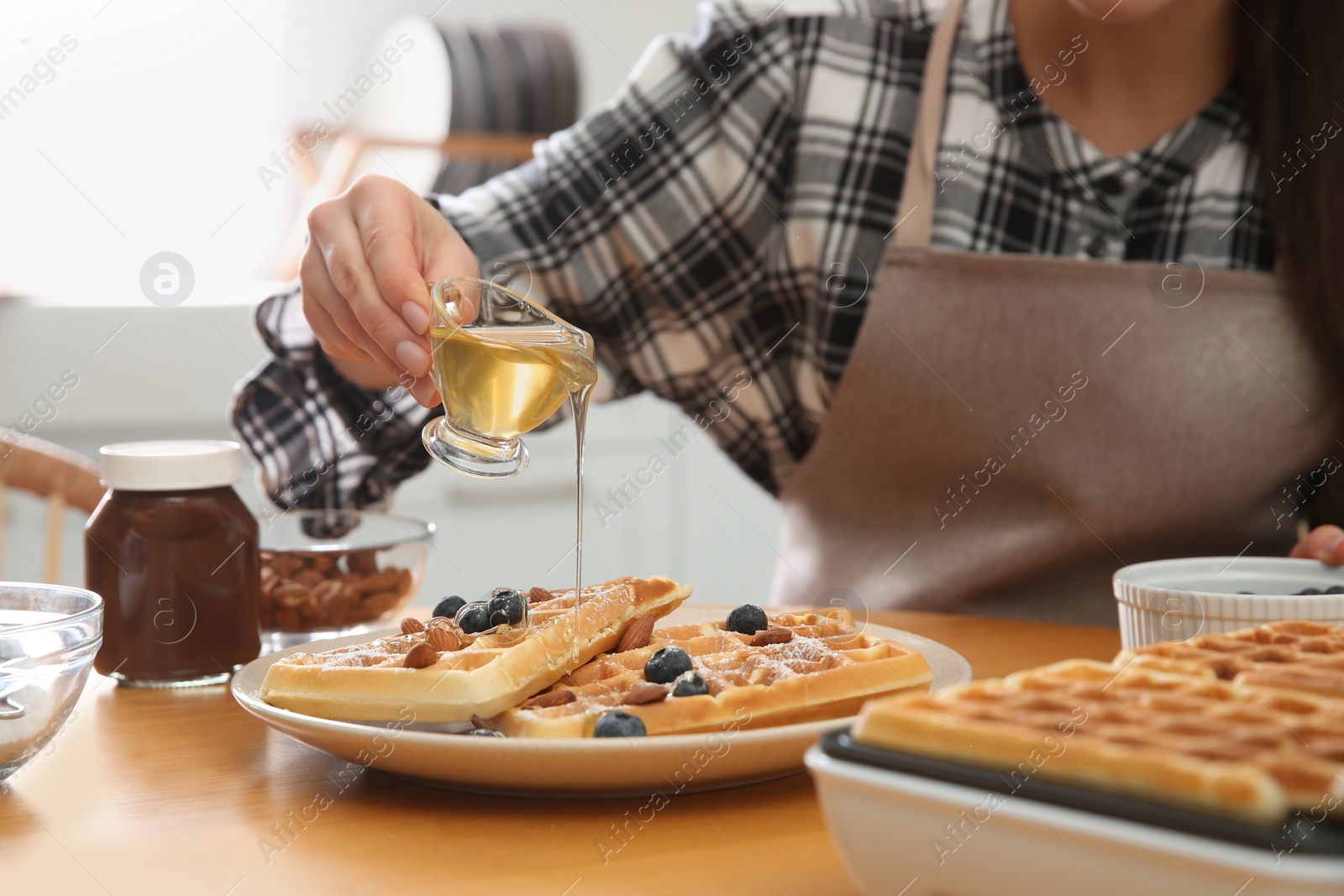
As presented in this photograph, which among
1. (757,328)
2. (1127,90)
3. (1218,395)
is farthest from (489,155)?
(1218,395)

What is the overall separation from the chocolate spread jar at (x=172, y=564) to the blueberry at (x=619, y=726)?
425 mm

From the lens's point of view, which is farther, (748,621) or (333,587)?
(333,587)

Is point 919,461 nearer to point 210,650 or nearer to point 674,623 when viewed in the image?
point 674,623

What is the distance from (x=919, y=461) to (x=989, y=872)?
1098mm

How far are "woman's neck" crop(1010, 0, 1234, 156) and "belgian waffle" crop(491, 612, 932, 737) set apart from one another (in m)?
0.93

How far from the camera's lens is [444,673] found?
753 millimetres

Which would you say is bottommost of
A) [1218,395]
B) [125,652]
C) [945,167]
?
[125,652]

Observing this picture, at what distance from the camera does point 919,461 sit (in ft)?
5.02

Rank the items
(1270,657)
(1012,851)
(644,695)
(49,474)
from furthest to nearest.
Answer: (49,474)
(644,695)
(1270,657)
(1012,851)

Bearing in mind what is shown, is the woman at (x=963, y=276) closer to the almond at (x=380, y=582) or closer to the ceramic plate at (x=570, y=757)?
the almond at (x=380, y=582)

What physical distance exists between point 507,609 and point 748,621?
17cm

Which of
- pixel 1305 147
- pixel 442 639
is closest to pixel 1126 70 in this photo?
pixel 1305 147

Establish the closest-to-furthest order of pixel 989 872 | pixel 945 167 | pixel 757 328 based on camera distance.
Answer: pixel 989 872
pixel 945 167
pixel 757 328

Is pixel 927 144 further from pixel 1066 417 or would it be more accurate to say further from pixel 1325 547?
pixel 1325 547
